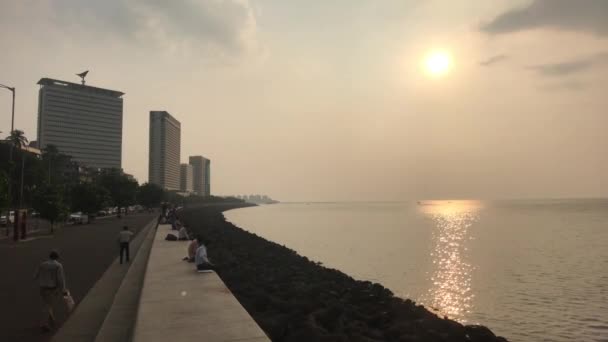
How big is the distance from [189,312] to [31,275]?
11275 mm

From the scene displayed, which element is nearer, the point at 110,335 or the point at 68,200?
the point at 110,335

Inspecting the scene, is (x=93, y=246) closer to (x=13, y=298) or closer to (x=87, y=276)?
(x=87, y=276)

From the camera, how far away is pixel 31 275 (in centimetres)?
1689

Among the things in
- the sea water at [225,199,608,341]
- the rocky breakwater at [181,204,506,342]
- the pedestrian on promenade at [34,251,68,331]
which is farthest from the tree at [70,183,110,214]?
the pedestrian on promenade at [34,251,68,331]

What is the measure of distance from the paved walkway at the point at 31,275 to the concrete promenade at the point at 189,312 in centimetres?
227

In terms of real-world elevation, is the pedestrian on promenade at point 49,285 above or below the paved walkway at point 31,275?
above

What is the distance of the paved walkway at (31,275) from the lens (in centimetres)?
1012

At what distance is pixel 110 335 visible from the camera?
8.76 metres

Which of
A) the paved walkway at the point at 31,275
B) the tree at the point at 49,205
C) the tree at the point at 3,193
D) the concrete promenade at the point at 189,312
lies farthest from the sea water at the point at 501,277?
the tree at the point at 49,205

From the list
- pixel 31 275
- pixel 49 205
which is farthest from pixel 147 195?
pixel 31 275

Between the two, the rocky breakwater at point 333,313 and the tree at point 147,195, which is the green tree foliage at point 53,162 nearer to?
the tree at point 147,195

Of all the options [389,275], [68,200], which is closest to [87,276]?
[389,275]

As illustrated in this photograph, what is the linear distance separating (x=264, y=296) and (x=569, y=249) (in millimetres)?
35795

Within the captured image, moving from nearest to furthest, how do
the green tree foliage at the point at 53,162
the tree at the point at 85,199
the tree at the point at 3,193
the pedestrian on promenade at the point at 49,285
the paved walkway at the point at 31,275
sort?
the pedestrian on promenade at the point at 49,285 → the paved walkway at the point at 31,275 → the tree at the point at 3,193 → the tree at the point at 85,199 → the green tree foliage at the point at 53,162
